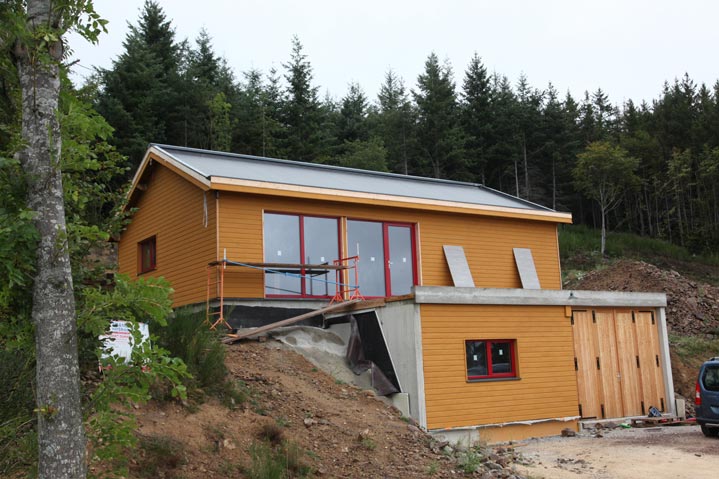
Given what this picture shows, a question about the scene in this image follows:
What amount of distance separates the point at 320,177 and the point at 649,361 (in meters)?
9.00

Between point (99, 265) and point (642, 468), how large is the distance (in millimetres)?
8280

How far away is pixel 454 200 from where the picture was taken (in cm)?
1856

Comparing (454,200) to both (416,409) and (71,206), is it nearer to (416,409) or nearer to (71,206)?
(416,409)

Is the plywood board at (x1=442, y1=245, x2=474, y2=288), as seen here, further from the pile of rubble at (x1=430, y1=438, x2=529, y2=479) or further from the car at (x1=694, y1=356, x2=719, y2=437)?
the pile of rubble at (x1=430, y1=438, x2=529, y2=479)

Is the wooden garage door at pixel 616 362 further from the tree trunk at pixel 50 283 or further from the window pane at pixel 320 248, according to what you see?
the tree trunk at pixel 50 283

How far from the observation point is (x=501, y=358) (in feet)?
46.6

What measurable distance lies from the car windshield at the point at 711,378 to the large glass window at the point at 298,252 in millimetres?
7749

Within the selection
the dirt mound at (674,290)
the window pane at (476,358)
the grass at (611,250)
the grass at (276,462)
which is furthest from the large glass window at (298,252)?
the grass at (611,250)

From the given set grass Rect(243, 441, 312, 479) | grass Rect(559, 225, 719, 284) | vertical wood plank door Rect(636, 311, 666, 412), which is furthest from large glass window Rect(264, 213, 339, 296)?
grass Rect(559, 225, 719, 284)

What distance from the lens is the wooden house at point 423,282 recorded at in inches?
522

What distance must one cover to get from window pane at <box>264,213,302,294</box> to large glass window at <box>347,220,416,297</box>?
1.39 metres

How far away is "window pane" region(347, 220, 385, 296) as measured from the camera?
1648cm

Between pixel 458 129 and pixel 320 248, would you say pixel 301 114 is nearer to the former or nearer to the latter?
pixel 458 129

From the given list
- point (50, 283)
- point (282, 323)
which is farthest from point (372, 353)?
point (50, 283)
